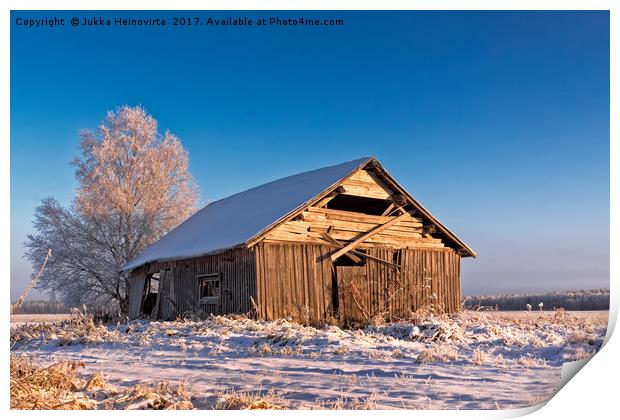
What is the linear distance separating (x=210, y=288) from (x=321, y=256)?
3.84 meters

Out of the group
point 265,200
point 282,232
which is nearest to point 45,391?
point 282,232

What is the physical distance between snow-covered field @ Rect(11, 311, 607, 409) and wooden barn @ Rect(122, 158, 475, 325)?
1.85m

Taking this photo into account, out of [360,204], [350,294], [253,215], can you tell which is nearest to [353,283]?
[350,294]

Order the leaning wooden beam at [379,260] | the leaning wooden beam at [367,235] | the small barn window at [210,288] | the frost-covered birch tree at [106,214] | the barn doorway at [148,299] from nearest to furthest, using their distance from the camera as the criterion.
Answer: the leaning wooden beam at [367,235] → the small barn window at [210,288] → the leaning wooden beam at [379,260] → the barn doorway at [148,299] → the frost-covered birch tree at [106,214]

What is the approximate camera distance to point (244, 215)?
67.8 feet

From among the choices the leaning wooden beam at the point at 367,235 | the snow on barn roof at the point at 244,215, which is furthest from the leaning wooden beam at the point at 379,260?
the snow on barn roof at the point at 244,215

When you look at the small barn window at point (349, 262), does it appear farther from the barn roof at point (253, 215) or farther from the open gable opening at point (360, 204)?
the barn roof at point (253, 215)

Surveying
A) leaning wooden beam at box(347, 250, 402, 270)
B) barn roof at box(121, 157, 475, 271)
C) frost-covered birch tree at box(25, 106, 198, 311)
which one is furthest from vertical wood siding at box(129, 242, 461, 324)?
frost-covered birch tree at box(25, 106, 198, 311)

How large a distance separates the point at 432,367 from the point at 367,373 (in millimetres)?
1127

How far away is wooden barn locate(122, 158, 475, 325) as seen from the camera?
17719mm

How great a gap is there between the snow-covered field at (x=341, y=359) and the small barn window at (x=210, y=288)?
2640 mm

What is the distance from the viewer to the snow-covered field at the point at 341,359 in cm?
832
